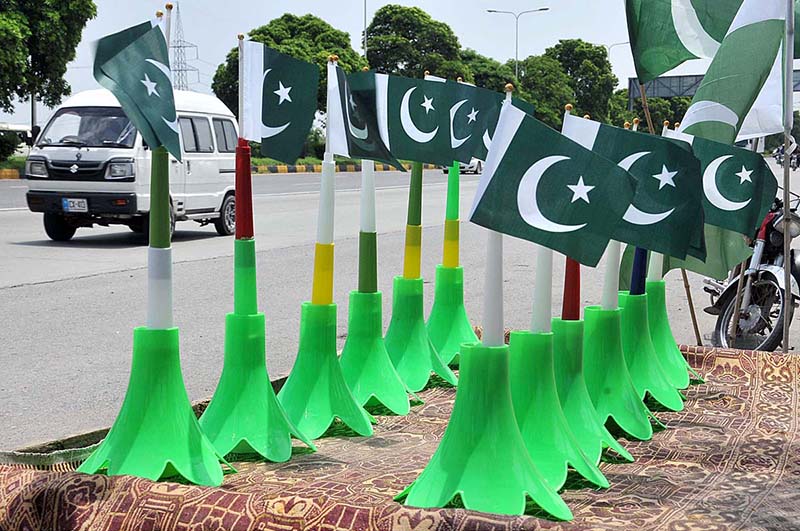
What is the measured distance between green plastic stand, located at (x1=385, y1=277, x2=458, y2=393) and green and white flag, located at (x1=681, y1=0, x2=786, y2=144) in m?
1.40

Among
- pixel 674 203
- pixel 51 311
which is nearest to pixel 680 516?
pixel 674 203

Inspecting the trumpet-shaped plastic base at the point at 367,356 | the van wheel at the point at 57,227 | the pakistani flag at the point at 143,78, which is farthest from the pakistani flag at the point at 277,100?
the van wheel at the point at 57,227

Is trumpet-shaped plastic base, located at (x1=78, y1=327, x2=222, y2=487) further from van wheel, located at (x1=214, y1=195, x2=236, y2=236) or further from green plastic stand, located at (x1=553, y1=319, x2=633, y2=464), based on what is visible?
van wheel, located at (x1=214, y1=195, x2=236, y2=236)

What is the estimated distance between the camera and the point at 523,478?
113 inches

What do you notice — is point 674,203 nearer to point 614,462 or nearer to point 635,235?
point 635,235

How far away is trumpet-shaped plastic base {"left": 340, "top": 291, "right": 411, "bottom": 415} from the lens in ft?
13.9

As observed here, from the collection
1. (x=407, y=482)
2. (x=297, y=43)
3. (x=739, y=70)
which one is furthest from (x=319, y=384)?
(x=297, y=43)

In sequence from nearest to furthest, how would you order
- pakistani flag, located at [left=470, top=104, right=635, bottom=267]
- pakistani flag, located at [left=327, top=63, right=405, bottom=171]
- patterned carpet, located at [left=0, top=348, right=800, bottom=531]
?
patterned carpet, located at [left=0, top=348, right=800, bottom=531], pakistani flag, located at [left=470, top=104, right=635, bottom=267], pakistani flag, located at [left=327, top=63, right=405, bottom=171]

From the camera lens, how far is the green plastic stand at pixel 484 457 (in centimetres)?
284

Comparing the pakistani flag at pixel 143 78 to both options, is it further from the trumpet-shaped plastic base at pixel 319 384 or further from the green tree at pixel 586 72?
the green tree at pixel 586 72

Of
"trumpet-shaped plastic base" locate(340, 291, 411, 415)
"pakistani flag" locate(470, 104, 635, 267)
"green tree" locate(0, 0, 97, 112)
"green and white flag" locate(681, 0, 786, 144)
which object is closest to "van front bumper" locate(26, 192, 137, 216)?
"trumpet-shaped plastic base" locate(340, 291, 411, 415)

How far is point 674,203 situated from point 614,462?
35.6 inches

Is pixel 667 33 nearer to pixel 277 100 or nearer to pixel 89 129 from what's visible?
pixel 277 100

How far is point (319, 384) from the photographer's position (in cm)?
389
